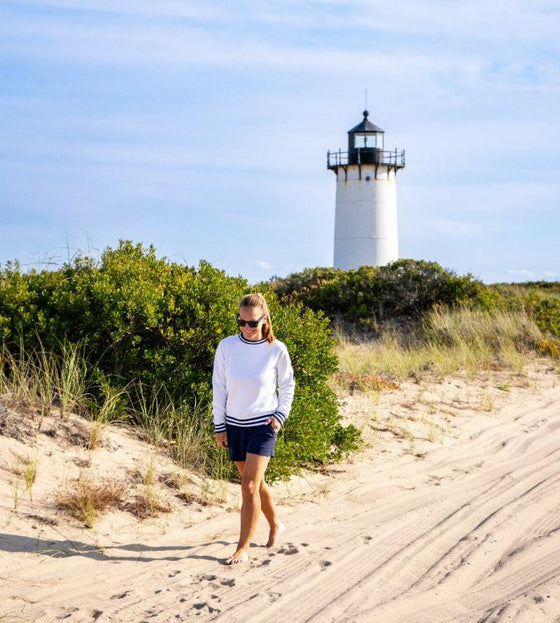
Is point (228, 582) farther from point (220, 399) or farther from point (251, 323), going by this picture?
point (251, 323)

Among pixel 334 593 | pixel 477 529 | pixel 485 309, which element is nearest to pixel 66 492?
pixel 334 593

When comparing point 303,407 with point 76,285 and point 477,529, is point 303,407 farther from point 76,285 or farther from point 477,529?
point 76,285

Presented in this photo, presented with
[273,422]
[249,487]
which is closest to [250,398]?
[273,422]

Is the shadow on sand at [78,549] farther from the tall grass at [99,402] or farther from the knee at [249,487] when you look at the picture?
the tall grass at [99,402]

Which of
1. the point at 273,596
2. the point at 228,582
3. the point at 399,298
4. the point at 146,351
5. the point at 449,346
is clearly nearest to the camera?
the point at 273,596

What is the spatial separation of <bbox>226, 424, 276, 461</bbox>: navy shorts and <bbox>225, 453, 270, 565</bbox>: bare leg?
2.1 inches

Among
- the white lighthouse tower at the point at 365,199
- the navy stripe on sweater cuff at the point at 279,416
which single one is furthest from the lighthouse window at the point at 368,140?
the navy stripe on sweater cuff at the point at 279,416

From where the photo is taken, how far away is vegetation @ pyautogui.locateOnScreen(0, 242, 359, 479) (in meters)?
8.07

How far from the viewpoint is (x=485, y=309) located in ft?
64.8

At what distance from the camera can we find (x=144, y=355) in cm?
827

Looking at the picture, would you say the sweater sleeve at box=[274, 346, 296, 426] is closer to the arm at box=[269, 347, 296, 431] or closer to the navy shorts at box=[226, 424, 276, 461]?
the arm at box=[269, 347, 296, 431]

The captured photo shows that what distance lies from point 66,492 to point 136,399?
195 centimetres

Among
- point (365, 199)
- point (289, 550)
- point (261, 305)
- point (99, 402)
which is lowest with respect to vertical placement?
point (289, 550)

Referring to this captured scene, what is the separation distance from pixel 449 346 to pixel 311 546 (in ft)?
39.6
